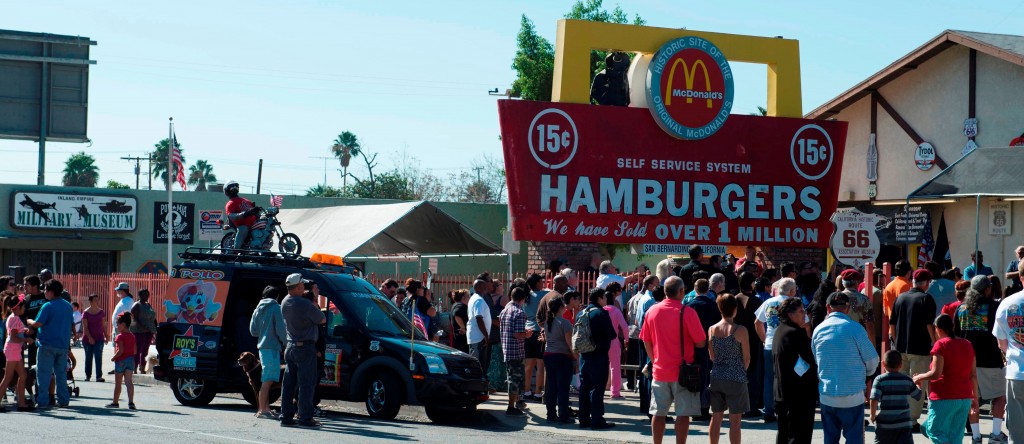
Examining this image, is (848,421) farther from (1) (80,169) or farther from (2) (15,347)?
(1) (80,169)

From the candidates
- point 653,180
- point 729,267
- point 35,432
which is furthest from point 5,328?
point 653,180

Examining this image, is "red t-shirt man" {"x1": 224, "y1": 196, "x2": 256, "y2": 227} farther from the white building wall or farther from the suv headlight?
the white building wall

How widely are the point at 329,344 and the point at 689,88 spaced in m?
11.1

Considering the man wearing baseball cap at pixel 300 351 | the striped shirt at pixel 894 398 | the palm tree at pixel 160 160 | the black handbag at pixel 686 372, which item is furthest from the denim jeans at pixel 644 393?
→ the palm tree at pixel 160 160

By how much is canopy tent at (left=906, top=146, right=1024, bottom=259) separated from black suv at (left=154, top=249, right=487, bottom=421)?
768cm

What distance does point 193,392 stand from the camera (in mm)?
16281

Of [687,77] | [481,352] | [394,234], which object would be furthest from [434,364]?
[687,77]

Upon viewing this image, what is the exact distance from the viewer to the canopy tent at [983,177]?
17.9 metres

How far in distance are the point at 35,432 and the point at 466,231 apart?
12113mm

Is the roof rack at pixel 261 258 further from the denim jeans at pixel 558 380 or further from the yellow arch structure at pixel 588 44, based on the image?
the yellow arch structure at pixel 588 44

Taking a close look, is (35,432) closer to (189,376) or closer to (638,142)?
(189,376)

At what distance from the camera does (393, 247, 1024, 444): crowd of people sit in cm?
993

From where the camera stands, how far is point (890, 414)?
9836mm

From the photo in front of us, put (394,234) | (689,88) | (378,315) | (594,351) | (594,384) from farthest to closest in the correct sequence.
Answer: (689,88)
(394,234)
(378,315)
(594,384)
(594,351)
